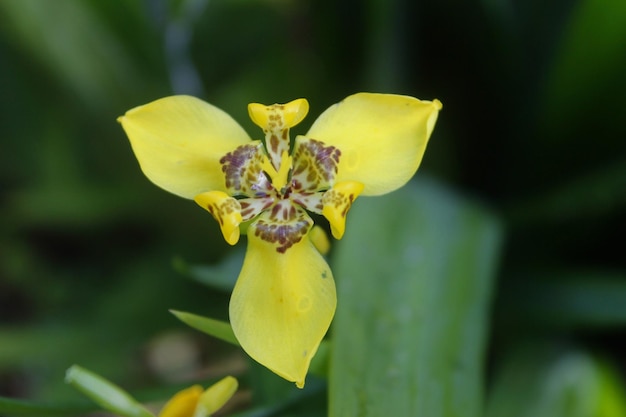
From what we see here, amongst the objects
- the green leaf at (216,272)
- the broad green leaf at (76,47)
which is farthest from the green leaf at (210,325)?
the broad green leaf at (76,47)

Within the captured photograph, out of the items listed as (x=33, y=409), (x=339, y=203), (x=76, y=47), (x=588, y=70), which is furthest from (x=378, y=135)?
(x=76, y=47)

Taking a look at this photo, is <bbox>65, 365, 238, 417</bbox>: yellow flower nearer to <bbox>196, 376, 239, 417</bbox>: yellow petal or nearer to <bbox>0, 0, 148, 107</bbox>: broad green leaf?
<bbox>196, 376, 239, 417</bbox>: yellow petal

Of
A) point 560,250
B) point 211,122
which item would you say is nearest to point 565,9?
point 560,250

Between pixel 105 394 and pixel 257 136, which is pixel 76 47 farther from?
pixel 105 394

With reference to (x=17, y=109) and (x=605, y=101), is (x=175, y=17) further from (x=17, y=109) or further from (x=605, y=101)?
(x=605, y=101)

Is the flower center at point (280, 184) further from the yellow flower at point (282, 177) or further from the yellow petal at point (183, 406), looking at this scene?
the yellow petal at point (183, 406)

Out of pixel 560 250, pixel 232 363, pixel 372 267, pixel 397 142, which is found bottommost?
pixel 232 363
